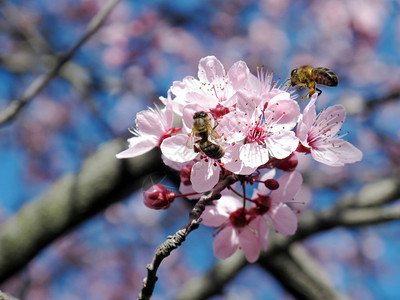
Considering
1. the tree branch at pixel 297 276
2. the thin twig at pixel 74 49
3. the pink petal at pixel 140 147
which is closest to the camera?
the pink petal at pixel 140 147

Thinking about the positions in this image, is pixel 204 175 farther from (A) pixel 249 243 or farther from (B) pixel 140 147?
A: (A) pixel 249 243

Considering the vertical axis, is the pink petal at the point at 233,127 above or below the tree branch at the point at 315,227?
above

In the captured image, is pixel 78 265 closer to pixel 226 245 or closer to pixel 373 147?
pixel 373 147

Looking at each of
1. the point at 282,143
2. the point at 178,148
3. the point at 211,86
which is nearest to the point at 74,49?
the point at 211,86

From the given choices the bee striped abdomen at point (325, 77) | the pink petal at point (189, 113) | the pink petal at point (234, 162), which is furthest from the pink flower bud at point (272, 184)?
the bee striped abdomen at point (325, 77)

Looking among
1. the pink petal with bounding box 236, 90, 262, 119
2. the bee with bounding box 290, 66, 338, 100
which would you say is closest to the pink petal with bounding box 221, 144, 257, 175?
the pink petal with bounding box 236, 90, 262, 119

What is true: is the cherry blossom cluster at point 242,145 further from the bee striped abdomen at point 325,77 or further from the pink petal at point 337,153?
the bee striped abdomen at point 325,77
